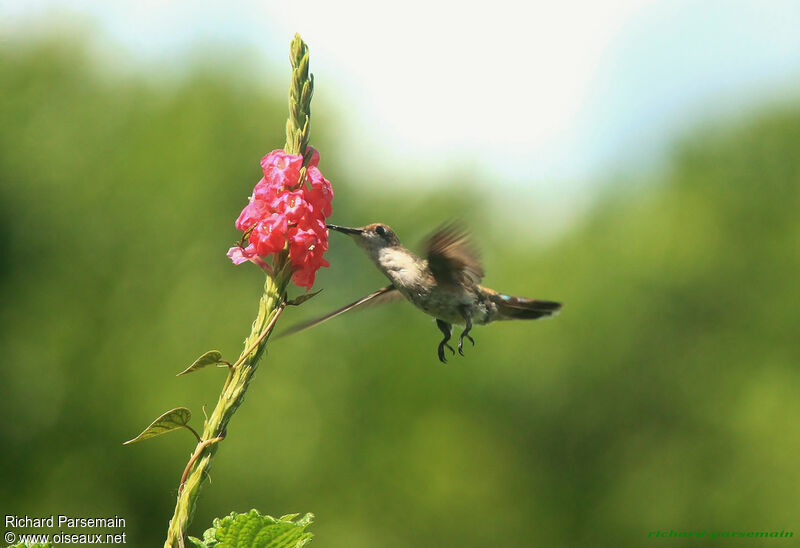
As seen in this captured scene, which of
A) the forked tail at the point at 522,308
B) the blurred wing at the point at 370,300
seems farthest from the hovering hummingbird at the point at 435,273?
the forked tail at the point at 522,308

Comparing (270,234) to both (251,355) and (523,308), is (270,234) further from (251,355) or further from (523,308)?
(523,308)

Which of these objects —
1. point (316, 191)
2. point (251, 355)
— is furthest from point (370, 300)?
point (251, 355)

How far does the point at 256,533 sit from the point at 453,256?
233 centimetres

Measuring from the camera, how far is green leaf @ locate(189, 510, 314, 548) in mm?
1855

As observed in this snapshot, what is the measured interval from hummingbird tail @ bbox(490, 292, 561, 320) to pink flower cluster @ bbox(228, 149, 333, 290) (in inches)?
98.0

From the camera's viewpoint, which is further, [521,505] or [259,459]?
[521,505]

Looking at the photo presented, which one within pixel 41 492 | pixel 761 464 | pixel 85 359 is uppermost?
pixel 85 359

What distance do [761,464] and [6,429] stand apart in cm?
1668

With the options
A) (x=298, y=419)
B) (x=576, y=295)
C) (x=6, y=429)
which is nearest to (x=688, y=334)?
(x=576, y=295)

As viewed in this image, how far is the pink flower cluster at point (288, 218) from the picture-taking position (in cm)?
233

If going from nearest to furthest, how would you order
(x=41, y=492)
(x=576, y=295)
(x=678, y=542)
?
(x=41, y=492) → (x=678, y=542) → (x=576, y=295)

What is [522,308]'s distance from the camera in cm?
480

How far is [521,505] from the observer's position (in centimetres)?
2153

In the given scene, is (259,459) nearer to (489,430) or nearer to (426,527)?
(426,527)
